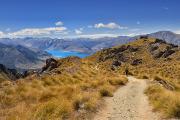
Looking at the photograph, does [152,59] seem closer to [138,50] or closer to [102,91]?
[138,50]

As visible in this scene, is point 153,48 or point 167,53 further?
point 153,48

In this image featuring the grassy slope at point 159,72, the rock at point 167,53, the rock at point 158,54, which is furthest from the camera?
the rock at point 158,54

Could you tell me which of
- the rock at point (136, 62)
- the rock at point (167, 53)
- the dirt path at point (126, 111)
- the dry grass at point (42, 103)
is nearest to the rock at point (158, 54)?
the rock at point (167, 53)

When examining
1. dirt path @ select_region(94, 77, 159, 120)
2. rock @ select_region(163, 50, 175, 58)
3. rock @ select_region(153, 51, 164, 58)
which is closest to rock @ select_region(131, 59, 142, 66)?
rock @ select_region(163, 50, 175, 58)

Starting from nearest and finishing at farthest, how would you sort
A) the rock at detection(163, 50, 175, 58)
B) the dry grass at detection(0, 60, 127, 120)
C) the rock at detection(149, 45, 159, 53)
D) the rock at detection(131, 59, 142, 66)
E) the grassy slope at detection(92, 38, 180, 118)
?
1. the dry grass at detection(0, 60, 127, 120)
2. the grassy slope at detection(92, 38, 180, 118)
3. the rock at detection(131, 59, 142, 66)
4. the rock at detection(163, 50, 175, 58)
5. the rock at detection(149, 45, 159, 53)

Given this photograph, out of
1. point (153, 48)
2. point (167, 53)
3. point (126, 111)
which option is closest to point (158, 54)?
point (167, 53)

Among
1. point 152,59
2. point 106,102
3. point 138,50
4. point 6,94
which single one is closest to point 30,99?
point 6,94

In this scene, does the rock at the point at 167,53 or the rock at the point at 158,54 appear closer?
the rock at the point at 167,53

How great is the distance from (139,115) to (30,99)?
21.2ft

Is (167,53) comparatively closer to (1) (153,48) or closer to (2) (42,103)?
(1) (153,48)

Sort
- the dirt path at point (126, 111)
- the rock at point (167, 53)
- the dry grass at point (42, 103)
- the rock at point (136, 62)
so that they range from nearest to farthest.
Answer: the dry grass at point (42, 103), the dirt path at point (126, 111), the rock at point (136, 62), the rock at point (167, 53)

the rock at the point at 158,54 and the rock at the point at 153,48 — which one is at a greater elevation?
the rock at the point at 153,48

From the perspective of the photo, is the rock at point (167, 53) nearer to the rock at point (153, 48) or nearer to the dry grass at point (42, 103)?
the rock at point (153, 48)

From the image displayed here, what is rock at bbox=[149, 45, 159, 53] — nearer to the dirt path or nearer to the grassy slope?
the grassy slope
